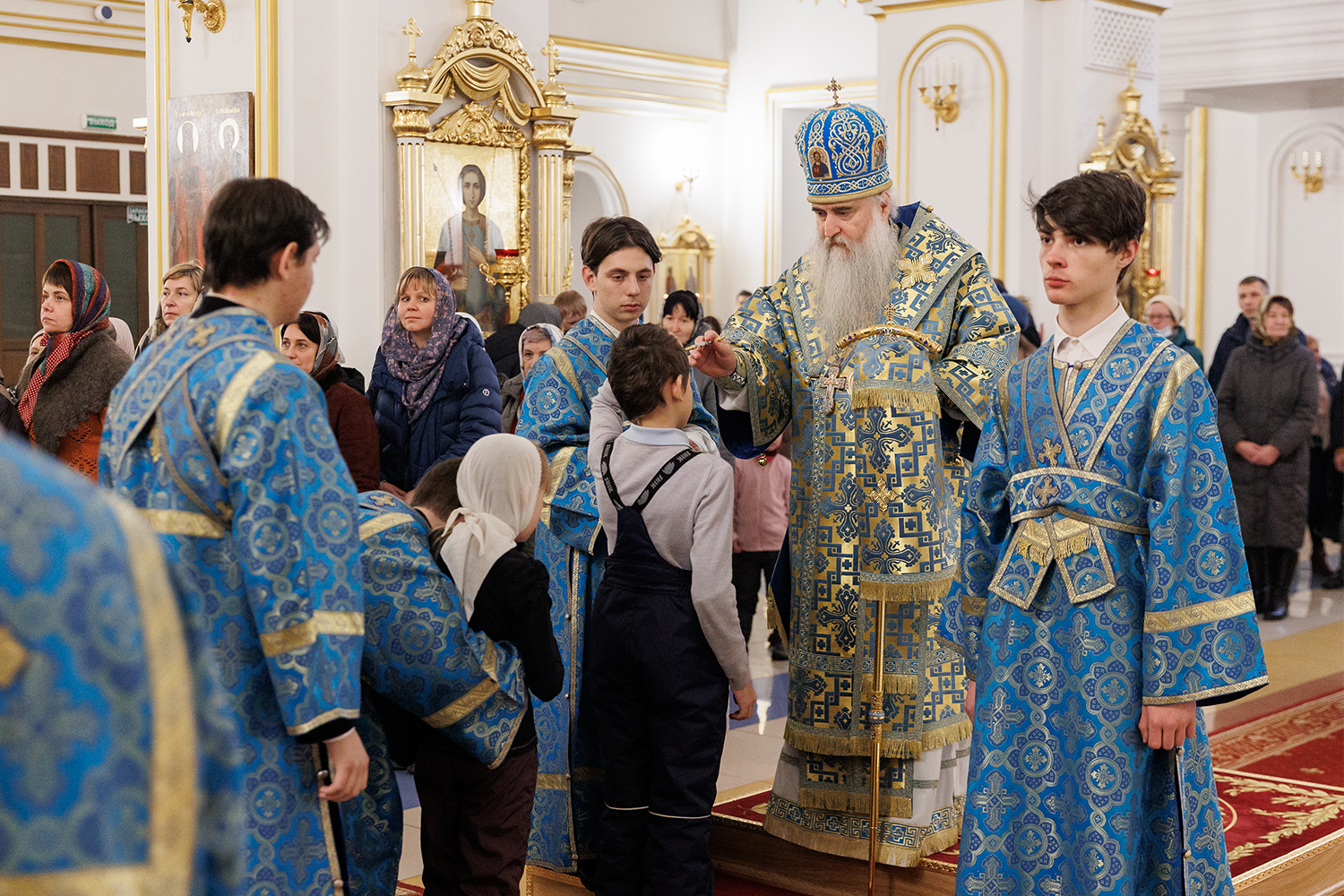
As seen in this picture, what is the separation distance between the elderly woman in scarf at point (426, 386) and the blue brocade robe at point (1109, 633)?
2.78 metres

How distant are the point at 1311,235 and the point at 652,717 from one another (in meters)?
12.7

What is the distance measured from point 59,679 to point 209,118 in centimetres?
830

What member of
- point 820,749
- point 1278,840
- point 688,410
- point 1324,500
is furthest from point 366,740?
point 1324,500

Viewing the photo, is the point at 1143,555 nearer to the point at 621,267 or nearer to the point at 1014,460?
the point at 1014,460

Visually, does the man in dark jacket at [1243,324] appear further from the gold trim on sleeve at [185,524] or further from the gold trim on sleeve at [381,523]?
the gold trim on sleeve at [185,524]

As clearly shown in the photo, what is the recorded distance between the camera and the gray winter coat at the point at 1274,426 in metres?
7.92

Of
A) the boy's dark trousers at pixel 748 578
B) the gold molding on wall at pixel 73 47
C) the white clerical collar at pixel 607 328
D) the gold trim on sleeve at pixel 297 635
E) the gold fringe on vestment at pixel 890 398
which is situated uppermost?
the gold molding on wall at pixel 73 47

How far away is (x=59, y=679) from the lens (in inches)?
29.7

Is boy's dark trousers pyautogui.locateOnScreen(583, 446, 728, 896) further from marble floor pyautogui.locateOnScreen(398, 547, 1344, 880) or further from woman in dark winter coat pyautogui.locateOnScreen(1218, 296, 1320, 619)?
woman in dark winter coat pyautogui.locateOnScreen(1218, 296, 1320, 619)

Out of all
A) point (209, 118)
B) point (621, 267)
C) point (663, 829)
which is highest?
point (209, 118)

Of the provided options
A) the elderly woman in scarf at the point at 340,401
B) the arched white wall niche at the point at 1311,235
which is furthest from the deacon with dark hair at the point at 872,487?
the arched white wall niche at the point at 1311,235

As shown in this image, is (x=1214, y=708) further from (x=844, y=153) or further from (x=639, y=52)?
(x=639, y=52)

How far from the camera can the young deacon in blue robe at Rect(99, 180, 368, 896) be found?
6.66 ft

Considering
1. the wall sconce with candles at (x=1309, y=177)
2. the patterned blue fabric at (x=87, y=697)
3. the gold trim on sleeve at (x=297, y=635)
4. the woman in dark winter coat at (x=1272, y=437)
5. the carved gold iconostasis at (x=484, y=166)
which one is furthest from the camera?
the wall sconce with candles at (x=1309, y=177)
